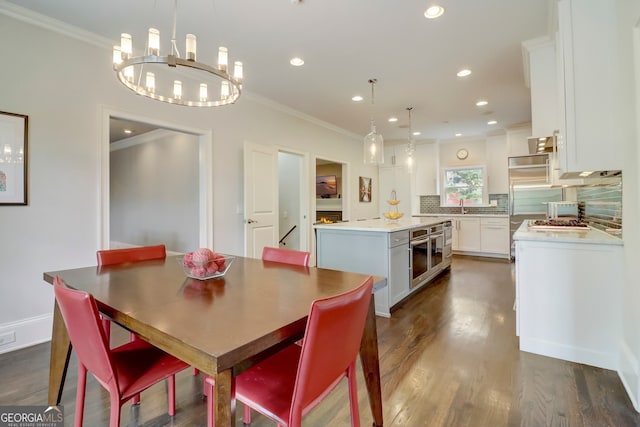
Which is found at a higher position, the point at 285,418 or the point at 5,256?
the point at 5,256

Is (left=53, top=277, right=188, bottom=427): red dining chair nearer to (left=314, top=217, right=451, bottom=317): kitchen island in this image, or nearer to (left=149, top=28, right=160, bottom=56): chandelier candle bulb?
(left=149, top=28, right=160, bottom=56): chandelier candle bulb

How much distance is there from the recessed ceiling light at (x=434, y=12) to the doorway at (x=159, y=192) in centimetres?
259

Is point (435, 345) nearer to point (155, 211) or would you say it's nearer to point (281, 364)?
point (281, 364)

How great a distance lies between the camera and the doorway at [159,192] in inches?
146

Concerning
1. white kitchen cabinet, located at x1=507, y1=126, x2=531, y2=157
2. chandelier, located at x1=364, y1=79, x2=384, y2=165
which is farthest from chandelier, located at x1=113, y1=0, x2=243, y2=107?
white kitchen cabinet, located at x1=507, y1=126, x2=531, y2=157

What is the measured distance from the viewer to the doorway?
146 inches

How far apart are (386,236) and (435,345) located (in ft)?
3.48

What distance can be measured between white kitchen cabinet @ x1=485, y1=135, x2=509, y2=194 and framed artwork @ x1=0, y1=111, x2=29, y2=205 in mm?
7234

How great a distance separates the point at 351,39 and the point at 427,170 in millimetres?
4953

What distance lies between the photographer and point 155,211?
5.79 metres

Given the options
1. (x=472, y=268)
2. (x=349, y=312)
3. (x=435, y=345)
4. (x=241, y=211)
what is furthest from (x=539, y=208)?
(x=349, y=312)

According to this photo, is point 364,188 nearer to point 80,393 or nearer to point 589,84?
point 589,84

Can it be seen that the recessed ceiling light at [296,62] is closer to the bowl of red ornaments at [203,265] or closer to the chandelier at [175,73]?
the chandelier at [175,73]

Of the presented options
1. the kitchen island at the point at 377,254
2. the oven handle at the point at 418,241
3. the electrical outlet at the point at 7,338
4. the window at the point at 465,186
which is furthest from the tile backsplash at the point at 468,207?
the electrical outlet at the point at 7,338
